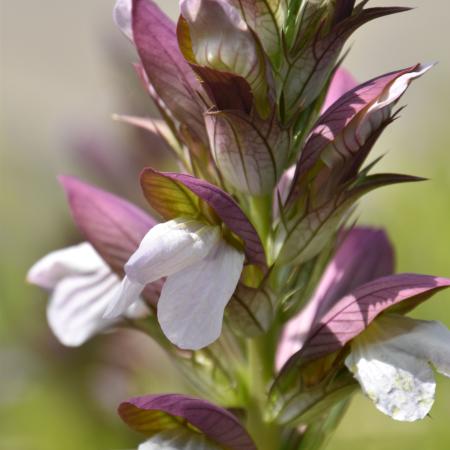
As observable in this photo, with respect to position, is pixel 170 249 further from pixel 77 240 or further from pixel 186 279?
pixel 77 240

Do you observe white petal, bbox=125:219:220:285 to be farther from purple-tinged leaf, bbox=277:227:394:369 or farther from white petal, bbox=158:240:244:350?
purple-tinged leaf, bbox=277:227:394:369

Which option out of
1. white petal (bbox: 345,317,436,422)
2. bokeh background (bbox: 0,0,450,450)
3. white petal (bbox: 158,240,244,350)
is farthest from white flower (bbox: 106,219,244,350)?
bokeh background (bbox: 0,0,450,450)

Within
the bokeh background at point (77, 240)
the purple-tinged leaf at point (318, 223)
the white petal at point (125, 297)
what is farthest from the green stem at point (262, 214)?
the bokeh background at point (77, 240)

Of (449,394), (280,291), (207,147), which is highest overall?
(207,147)

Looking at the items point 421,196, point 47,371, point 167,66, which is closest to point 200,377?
point 167,66

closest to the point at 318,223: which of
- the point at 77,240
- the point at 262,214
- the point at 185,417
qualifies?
the point at 262,214

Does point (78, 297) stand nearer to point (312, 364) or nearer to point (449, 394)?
point (312, 364)
